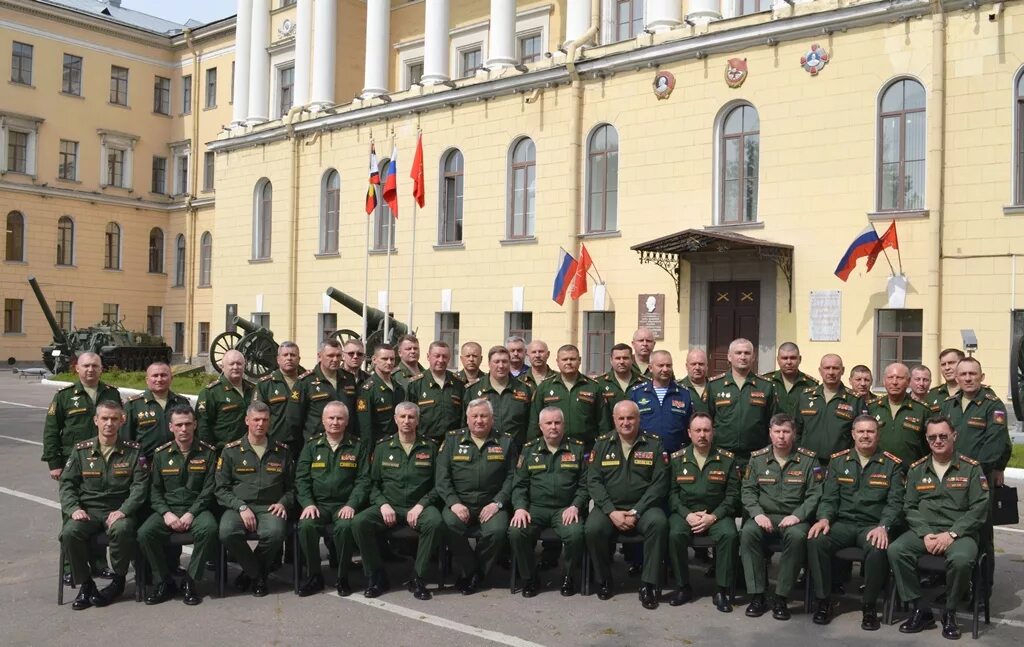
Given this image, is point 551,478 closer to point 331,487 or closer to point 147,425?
point 331,487

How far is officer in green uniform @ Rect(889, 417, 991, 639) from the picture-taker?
704cm

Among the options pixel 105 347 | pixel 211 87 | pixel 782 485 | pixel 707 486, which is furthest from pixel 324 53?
pixel 782 485

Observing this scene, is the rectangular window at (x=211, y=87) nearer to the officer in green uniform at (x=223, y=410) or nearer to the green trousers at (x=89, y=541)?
the officer in green uniform at (x=223, y=410)

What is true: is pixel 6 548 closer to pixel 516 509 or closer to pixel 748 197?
pixel 516 509

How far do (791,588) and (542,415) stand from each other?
2.19m

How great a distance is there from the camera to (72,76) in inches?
1775

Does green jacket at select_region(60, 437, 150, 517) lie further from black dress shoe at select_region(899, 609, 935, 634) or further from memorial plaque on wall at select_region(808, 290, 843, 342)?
memorial plaque on wall at select_region(808, 290, 843, 342)

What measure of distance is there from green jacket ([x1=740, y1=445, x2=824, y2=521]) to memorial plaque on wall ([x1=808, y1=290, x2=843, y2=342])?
11.9 m

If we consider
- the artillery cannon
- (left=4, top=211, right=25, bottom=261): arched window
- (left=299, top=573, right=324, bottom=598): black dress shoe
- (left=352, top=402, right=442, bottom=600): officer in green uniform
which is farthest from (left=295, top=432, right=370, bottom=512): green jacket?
(left=4, top=211, right=25, bottom=261): arched window

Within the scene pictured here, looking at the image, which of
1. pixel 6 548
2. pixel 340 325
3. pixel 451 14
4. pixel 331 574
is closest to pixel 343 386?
pixel 331 574

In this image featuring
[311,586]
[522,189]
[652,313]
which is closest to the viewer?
[311,586]

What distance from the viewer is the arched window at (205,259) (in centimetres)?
4538

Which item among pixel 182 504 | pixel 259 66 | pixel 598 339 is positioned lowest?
pixel 182 504

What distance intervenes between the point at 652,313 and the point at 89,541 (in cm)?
1547
